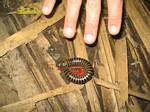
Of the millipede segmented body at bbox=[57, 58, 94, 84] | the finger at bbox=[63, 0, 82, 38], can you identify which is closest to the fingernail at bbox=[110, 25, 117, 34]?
the finger at bbox=[63, 0, 82, 38]

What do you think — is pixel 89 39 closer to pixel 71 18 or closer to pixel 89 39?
pixel 89 39

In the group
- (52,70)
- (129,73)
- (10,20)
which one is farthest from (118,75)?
(10,20)

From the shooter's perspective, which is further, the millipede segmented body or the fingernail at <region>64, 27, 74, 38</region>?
the millipede segmented body

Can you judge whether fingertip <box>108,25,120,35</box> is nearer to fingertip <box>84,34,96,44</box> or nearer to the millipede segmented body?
fingertip <box>84,34,96,44</box>

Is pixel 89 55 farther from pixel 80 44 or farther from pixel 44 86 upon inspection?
pixel 44 86

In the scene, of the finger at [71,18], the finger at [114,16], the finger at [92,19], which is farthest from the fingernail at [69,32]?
the finger at [114,16]

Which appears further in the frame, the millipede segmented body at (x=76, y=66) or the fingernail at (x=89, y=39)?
the millipede segmented body at (x=76, y=66)

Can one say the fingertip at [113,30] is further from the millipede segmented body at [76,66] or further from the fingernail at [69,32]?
the millipede segmented body at [76,66]
